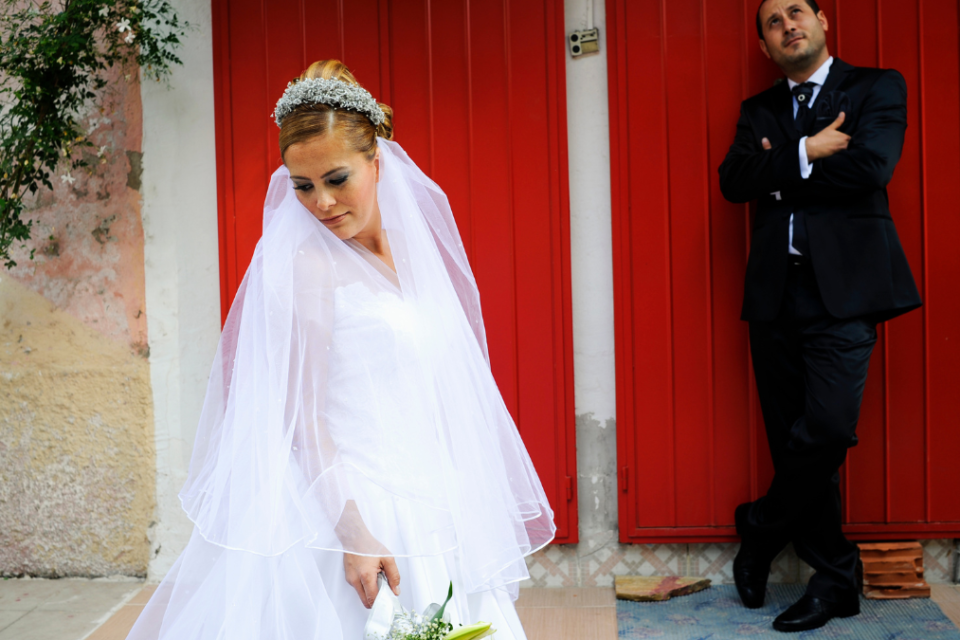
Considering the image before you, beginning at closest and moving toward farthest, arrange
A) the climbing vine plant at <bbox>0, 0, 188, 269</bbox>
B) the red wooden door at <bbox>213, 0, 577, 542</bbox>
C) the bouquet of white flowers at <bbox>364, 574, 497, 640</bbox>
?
the bouquet of white flowers at <bbox>364, 574, 497, 640</bbox> < the climbing vine plant at <bbox>0, 0, 188, 269</bbox> < the red wooden door at <bbox>213, 0, 577, 542</bbox>

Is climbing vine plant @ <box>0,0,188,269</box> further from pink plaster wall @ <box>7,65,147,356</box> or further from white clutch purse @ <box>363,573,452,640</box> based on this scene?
white clutch purse @ <box>363,573,452,640</box>

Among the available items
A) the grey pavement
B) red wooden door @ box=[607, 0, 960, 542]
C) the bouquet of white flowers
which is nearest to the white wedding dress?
the bouquet of white flowers

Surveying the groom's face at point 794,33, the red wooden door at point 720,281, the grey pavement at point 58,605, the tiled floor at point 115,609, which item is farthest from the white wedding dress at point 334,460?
the groom's face at point 794,33

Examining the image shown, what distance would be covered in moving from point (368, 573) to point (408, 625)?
18 cm

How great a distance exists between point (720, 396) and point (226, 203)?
7.39 feet

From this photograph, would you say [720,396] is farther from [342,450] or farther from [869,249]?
[342,450]

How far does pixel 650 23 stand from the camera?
3.23 meters

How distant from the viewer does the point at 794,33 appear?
9.34ft

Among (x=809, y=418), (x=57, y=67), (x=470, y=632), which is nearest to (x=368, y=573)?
(x=470, y=632)

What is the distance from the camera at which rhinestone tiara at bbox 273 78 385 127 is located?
5.69ft

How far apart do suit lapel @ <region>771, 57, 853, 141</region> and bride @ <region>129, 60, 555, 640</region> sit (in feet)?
5.71

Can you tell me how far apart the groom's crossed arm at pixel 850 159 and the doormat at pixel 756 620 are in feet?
5.13

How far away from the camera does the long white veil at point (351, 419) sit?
1.61 metres

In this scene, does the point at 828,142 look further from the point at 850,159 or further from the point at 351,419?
the point at 351,419
